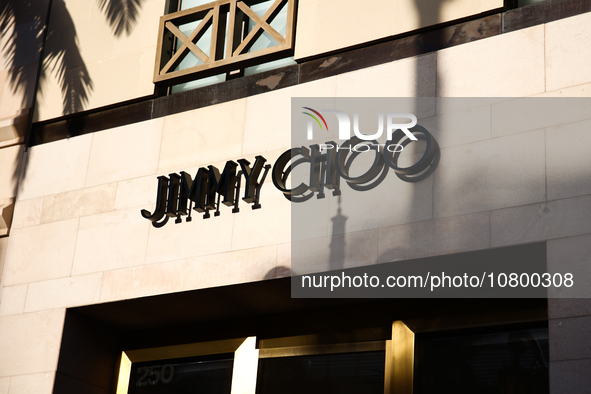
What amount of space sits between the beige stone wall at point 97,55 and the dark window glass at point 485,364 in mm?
5683

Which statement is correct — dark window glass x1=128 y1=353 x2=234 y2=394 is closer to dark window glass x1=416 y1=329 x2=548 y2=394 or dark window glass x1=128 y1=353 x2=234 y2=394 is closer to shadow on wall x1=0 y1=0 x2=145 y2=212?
dark window glass x1=416 y1=329 x2=548 y2=394

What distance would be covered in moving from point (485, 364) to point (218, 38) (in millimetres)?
6079

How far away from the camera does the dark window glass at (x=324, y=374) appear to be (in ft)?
33.9

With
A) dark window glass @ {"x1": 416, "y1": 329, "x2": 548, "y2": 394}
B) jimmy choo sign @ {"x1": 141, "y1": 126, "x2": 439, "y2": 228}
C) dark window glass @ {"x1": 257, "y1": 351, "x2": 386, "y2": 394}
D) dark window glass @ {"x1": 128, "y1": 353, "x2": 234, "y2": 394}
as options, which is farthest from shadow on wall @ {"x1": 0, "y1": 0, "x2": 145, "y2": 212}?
dark window glass @ {"x1": 416, "y1": 329, "x2": 548, "y2": 394}

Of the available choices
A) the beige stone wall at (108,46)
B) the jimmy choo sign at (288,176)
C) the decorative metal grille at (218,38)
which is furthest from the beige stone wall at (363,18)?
the jimmy choo sign at (288,176)

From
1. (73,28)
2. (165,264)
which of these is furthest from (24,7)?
(165,264)

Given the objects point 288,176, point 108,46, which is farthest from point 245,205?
point 108,46

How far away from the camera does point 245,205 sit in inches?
426

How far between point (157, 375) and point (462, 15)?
Result: 21.2ft

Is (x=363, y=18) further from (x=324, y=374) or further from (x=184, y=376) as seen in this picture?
(x=184, y=376)

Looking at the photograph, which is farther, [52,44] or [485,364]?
[52,44]

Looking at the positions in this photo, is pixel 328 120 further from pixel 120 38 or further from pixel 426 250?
pixel 120 38

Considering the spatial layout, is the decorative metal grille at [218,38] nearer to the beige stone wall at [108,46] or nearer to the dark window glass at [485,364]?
the beige stone wall at [108,46]

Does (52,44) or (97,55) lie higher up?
(52,44)
